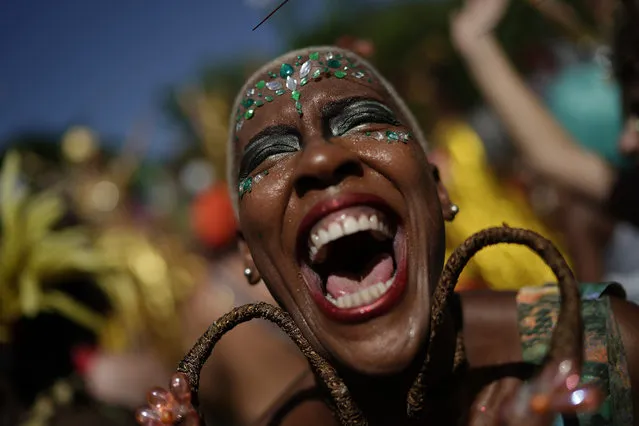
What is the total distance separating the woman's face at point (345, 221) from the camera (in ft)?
4.44

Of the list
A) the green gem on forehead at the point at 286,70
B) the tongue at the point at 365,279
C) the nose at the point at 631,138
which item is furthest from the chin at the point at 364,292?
the nose at the point at 631,138

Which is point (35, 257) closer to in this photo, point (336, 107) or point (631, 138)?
point (336, 107)

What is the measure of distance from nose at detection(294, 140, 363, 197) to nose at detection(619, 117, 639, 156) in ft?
5.13

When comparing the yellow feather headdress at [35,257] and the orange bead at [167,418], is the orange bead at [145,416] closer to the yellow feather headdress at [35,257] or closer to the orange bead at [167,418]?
the orange bead at [167,418]

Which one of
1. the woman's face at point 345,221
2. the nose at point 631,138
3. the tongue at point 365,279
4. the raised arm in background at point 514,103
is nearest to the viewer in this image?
the woman's face at point 345,221

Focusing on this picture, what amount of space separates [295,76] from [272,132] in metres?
0.16

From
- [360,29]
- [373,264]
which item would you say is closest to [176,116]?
[360,29]

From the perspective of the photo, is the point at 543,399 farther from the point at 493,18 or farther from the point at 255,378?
the point at 255,378

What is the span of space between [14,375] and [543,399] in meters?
Answer: 2.67

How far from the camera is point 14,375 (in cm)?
295

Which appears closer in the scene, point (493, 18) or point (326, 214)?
point (326, 214)

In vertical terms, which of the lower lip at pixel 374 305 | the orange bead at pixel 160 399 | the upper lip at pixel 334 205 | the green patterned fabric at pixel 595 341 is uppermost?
the upper lip at pixel 334 205

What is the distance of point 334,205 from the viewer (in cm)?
140

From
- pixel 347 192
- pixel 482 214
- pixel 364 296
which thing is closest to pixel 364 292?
pixel 364 296
